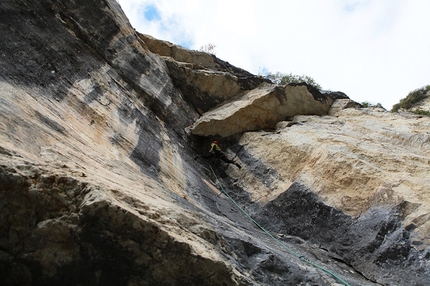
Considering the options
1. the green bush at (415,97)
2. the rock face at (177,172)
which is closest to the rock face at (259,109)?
the rock face at (177,172)

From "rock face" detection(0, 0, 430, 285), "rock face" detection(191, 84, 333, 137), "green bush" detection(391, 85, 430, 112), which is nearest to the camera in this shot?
"rock face" detection(0, 0, 430, 285)

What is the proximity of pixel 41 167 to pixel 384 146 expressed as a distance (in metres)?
9.02

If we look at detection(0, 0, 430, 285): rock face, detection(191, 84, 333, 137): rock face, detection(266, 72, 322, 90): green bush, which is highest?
detection(266, 72, 322, 90): green bush

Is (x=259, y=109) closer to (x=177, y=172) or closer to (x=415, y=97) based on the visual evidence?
(x=177, y=172)

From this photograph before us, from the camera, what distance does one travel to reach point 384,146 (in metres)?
9.92

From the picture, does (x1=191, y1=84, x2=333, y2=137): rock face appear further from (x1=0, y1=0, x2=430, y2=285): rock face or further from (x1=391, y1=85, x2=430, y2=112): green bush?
(x1=391, y1=85, x2=430, y2=112): green bush

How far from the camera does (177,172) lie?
896cm

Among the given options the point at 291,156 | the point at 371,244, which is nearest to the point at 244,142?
the point at 291,156

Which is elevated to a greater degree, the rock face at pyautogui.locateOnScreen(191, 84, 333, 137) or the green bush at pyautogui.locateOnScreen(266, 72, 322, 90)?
the green bush at pyautogui.locateOnScreen(266, 72, 322, 90)

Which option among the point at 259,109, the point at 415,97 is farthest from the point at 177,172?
the point at 415,97

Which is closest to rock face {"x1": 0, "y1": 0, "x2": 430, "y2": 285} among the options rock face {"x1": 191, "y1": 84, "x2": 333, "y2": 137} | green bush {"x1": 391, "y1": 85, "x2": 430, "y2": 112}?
rock face {"x1": 191, "y1": 84, "x2": 333, "y2": 137}

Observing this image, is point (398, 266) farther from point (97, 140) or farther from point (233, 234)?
point (97, 140)

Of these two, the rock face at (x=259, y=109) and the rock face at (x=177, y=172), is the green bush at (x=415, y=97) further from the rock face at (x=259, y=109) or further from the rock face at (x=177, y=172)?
the rock face at (x=259, y=109)

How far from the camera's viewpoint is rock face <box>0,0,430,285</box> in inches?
156
